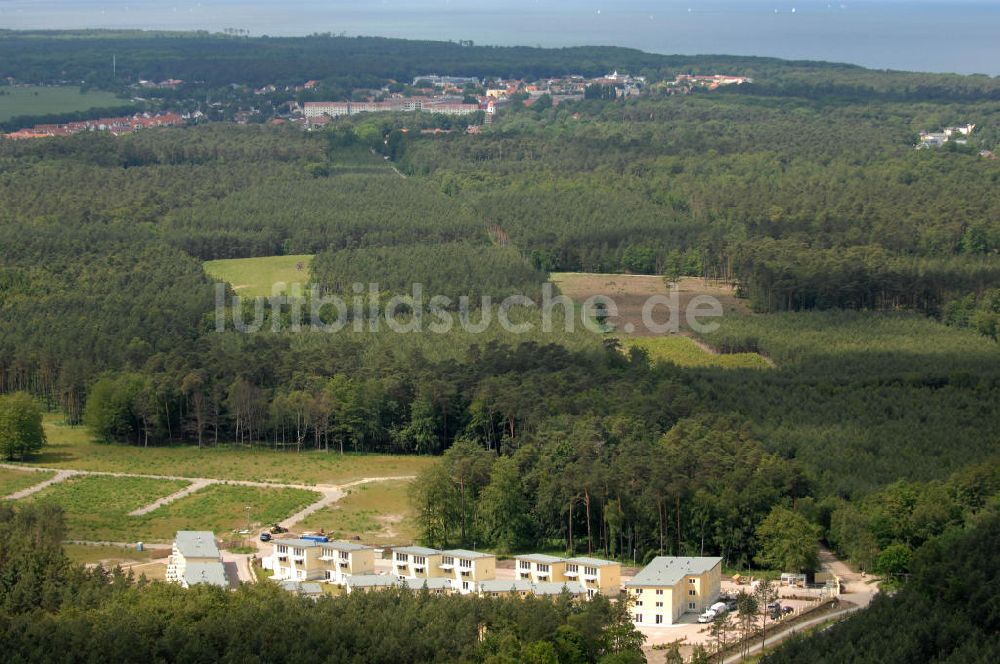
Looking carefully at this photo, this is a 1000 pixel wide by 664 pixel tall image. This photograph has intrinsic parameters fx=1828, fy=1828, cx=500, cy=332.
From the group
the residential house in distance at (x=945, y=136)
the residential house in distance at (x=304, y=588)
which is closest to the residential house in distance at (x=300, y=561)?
the residential house in distance at (x=304, y=588)

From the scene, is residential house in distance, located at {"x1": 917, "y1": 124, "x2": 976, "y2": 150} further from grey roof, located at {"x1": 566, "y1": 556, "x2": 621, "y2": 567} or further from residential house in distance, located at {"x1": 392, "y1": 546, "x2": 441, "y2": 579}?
residential house in distance, located at {"x1": 392, "y1": 546, "x2": 441, "y2": 579}

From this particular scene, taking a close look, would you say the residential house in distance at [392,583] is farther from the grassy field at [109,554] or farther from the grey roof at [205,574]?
the grassy field at [109,554]

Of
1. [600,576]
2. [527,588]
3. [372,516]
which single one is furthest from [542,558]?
[372,516]

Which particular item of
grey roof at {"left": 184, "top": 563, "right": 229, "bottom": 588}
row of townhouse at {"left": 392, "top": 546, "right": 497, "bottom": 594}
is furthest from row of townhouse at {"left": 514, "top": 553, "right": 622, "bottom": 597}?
grey roof at {"left": 184, "top": 563, "right": 229, "bottom": 588}

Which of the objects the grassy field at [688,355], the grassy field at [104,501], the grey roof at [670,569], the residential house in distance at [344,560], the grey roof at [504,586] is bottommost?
the grassy field at [104,501]

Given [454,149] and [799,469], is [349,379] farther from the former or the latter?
[454,149]

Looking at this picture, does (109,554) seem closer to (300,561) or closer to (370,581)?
(300,561)

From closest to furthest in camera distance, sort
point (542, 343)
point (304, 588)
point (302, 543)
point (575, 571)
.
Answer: point (304, 588) → point (575, 571) → point (302, 543) → point (542, 343)
